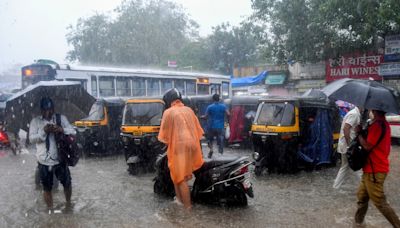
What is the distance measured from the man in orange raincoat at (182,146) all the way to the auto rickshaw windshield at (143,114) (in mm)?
3855

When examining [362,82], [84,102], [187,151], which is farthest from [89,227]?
[362,82]

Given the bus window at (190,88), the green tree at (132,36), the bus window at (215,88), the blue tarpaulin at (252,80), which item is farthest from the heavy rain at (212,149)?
the green tree at (132,36)

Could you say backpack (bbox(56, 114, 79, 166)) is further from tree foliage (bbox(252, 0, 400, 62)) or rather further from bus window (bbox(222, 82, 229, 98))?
bus window (bbox(222, 82, 229, 98))

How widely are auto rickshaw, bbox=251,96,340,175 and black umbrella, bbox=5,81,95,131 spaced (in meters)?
3.92

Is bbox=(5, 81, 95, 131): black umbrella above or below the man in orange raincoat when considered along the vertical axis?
above

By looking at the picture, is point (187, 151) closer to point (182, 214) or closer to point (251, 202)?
point (182, 214)

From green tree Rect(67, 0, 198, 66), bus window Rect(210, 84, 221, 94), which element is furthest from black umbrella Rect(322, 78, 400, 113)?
green tree Rect(67, 0, 198, 66)

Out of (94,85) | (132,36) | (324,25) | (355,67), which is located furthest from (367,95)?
(132,36)

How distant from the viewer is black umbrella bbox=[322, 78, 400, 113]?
17.0 ft

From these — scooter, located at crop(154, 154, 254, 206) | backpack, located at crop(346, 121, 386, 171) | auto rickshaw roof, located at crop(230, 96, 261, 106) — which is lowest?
scooter, located at crop(154, 154, 254, 206)

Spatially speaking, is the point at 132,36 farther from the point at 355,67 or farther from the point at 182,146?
the point at 182,146

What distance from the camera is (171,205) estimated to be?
6797mm

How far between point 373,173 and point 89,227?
3689 mm

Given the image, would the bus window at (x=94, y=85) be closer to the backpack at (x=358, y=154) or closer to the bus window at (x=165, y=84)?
the bus window at (x=165, y=84)
